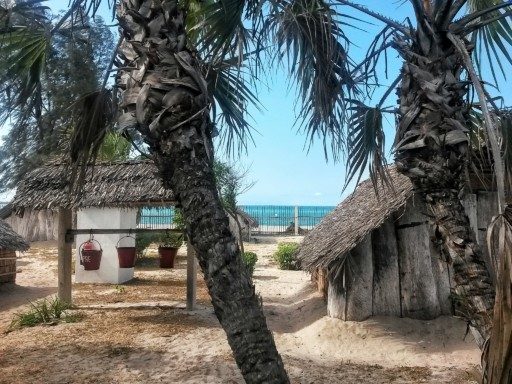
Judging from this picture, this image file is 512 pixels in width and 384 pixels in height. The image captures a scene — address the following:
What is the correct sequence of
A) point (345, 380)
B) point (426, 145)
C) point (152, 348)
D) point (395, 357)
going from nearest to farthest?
point (426, 145) < point (345, 380) < point (395, 357) < point (152, 348)

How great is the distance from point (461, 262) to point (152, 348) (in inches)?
202

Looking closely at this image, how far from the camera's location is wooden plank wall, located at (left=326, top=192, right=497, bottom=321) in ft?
24.7

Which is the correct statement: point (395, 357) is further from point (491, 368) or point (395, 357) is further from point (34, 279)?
point (34, 279)

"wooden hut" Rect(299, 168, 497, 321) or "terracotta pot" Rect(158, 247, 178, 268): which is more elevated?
"wooden hut" Rect(299, 168, 497, 321)

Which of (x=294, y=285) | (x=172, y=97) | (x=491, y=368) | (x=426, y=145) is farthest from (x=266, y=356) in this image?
(x=294, y=285)

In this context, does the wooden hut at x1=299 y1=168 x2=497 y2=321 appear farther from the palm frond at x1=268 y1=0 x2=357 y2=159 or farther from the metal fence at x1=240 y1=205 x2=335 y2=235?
the metal fence at x1=240 y1=205 x2=335 y2=235

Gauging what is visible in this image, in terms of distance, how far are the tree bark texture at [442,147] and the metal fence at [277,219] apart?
2768cm

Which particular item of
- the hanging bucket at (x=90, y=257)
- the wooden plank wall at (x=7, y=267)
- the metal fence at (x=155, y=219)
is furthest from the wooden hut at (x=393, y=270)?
the metal fence at (x=155, y=219)

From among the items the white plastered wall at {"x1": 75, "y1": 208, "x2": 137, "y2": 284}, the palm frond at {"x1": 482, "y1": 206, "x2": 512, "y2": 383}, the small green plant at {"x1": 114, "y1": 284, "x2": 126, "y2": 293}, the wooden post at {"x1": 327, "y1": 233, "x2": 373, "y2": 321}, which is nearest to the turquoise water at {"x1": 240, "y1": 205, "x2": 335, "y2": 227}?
the white plastered wall at {"x1": 75, "y1": 208, "x2": 137, "y2": 284}

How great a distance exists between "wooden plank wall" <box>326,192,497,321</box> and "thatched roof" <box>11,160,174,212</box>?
3723mm

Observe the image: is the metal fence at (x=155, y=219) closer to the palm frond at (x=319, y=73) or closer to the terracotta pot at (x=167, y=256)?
the terracotta pot at (x=167, y=256)

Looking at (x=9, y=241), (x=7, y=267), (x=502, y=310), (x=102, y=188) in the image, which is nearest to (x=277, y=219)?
(x=7, y=267)

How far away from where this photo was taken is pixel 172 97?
295 centimetres

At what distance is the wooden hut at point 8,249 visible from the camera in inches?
466
